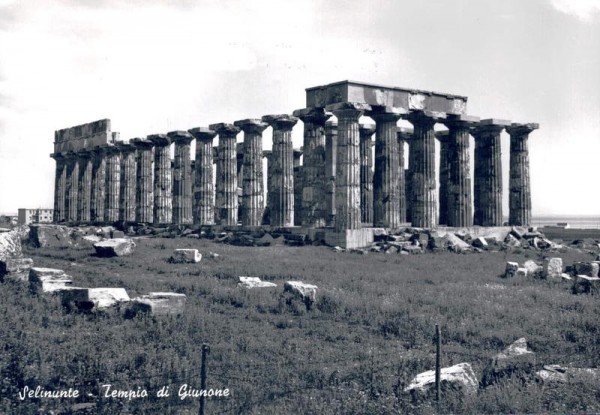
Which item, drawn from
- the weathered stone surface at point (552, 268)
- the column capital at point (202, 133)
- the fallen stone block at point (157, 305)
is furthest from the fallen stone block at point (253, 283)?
the column capital at point (202, 133)

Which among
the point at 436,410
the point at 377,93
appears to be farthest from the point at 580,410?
the point at 377,93

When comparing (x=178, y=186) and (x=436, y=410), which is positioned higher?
(x=178, y=186)

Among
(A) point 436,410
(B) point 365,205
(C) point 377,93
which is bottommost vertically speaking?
(A) point 436,410

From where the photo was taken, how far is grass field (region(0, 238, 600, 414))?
7.95m

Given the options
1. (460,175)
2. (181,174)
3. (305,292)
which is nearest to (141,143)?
(181,174)

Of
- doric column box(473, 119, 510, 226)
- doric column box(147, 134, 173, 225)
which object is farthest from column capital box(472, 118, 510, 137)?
doric column box(147, 134, 173, 225)

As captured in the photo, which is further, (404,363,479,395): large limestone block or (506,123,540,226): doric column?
(506,123,540,226): doric column

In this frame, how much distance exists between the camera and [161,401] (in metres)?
8.00

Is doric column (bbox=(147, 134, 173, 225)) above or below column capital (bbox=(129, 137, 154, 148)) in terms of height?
below

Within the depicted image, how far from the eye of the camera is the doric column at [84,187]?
4888 centimetres

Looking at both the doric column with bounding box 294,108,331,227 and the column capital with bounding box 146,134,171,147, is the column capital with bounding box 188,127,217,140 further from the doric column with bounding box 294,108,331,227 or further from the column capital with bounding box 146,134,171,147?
the doric column with bounding box 294,108,331,227

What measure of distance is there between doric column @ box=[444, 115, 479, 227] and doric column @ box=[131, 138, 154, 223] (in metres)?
19.9

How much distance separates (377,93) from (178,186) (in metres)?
15.8

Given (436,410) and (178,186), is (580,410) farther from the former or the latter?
(178,186)
